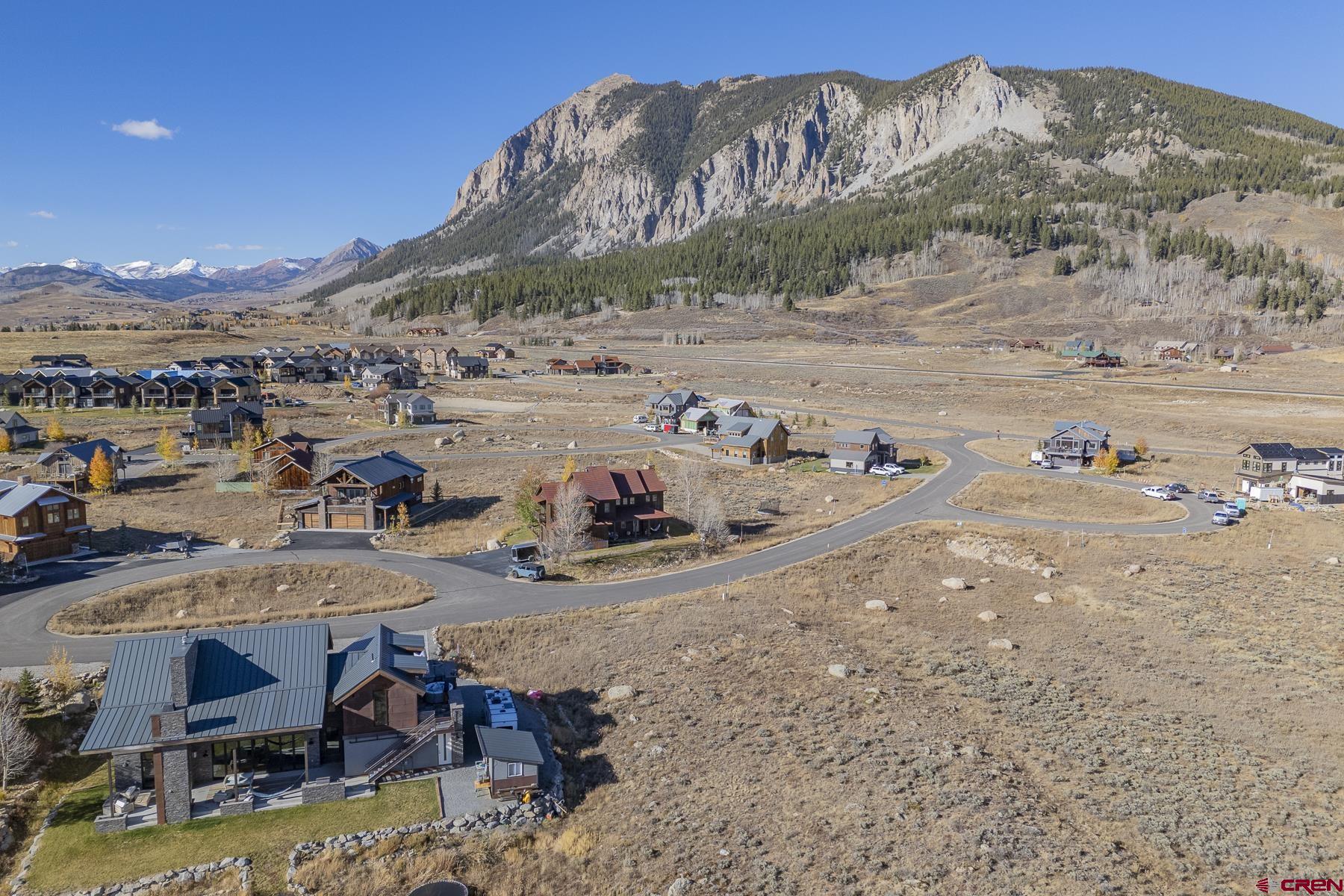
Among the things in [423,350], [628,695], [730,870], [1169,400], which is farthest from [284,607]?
[423,350]

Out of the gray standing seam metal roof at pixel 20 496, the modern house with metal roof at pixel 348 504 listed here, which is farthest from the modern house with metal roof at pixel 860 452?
the gray standing seam metal roof at pixel 20 496

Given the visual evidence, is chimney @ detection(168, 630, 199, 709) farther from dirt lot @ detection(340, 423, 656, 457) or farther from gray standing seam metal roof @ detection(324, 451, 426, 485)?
dirt lot @ detection(340, 423, 656, 457)

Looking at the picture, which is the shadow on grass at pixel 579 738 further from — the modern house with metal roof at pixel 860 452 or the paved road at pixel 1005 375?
the paved road at pixel 1005 375

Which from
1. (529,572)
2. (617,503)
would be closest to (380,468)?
(617,503)

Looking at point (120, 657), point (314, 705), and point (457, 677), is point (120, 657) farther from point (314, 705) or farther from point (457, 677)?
point (457, 677)

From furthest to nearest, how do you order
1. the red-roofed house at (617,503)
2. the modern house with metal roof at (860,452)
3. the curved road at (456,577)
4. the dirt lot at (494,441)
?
the dirt lot at (494,441), the modern house with metal roof at (860,452), the red-roofed house at (617,503), the curved road at (456,577)

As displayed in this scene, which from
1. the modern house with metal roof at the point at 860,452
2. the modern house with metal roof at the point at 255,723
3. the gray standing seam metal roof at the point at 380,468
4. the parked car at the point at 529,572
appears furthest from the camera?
the modern house with metal roof at the point at 860,452
